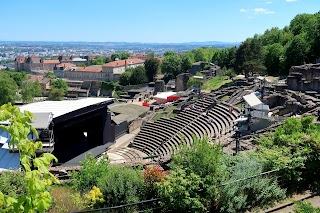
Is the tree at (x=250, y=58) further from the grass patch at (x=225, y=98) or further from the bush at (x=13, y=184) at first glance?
the bush at (x=13, y=184)

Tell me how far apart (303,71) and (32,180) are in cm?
3802

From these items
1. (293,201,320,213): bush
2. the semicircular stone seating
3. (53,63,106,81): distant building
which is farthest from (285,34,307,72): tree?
(53,63,106,81): distant building

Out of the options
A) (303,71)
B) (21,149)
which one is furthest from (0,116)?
(303,71)

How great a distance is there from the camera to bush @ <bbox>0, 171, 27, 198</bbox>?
1018 cm

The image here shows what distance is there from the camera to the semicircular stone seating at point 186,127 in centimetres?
2747

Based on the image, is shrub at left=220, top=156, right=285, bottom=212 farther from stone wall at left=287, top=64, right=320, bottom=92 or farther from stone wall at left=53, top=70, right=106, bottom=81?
stone wall at left=53, top=70, right=106, bottom=81

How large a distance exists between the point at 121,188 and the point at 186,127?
Answer: 21.9 metres

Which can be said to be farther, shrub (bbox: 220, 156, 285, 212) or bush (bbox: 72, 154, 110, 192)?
bush (bbox: 72, 154, 110, 192)

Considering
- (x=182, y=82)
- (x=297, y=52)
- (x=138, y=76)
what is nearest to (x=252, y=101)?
(x=297, y=52)

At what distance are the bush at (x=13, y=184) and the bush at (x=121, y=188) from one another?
9.12ft

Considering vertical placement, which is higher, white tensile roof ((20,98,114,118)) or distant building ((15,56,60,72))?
white tensile roof ((20,98,114,118))

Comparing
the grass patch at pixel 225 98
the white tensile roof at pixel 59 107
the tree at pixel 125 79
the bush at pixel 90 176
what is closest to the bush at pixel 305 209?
the bush at pixel 90 176

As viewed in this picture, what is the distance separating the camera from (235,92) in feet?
123

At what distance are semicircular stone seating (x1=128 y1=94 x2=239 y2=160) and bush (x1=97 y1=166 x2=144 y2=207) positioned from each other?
1623 cm
